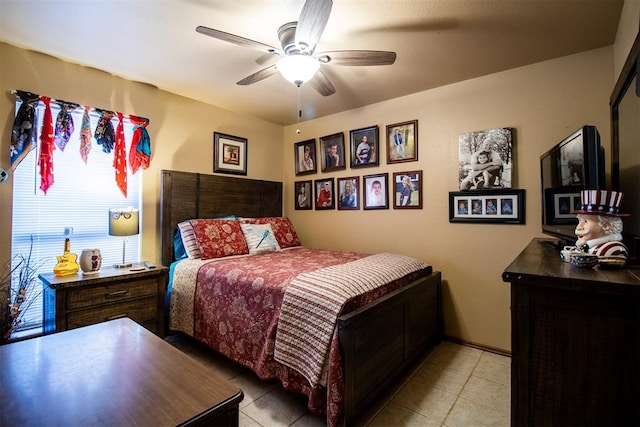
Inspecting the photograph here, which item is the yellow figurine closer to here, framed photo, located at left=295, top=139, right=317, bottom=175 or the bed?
the bed

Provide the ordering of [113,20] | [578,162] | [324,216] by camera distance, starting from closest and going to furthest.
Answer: [578,162] → [113,20] → [324,216]

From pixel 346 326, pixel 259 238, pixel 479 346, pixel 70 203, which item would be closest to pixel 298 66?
pixel 346 326

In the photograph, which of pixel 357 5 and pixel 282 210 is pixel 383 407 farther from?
pixel 282 210

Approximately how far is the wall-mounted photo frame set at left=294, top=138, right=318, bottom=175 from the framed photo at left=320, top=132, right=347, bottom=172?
0.16 m

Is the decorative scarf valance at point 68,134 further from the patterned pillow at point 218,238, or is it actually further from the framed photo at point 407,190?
the framed photo at point 407,190

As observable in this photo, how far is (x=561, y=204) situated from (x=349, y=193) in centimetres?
212

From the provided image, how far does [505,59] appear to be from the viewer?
2.38m

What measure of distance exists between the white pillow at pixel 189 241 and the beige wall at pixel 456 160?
1775 millimetres

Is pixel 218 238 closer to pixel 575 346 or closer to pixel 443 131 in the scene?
pixel 443 131

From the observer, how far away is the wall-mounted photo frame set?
12.9ft

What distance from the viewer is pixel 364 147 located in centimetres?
343

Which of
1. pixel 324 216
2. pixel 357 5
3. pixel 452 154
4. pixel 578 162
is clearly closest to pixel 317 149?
pixel 324 216

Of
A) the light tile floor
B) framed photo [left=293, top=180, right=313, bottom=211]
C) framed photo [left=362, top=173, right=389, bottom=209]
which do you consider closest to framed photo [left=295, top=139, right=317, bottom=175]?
framed photo [left=293, top=180, right=313, bottom=211]

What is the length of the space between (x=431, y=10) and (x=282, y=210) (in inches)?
116
